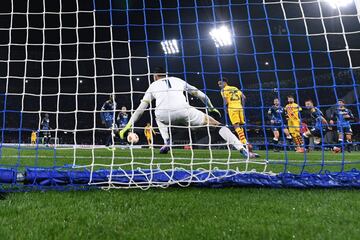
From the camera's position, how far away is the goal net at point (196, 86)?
4.02 metres

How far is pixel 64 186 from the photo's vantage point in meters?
3.62

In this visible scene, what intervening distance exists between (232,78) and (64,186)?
2002 centimetres

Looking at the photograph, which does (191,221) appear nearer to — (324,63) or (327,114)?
(327,114)

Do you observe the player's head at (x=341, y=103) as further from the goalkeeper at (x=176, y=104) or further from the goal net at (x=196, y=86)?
the goalkeeper at (x=176, y=104)

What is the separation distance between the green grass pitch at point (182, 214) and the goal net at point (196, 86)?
0.37 metres

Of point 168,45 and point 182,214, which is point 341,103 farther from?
point 182,214

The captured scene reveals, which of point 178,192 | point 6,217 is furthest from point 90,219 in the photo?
point 178,192

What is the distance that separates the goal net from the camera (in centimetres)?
402

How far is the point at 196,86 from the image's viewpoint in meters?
17.2

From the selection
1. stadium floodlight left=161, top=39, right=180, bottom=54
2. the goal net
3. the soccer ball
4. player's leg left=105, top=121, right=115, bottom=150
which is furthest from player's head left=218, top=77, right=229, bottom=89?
player's leg left=105, top=121, right=115, bottom=150

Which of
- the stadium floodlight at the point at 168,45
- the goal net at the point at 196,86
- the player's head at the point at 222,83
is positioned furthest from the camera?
the player's head at the point at 222,83

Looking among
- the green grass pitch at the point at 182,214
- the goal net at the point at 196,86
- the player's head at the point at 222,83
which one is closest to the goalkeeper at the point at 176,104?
the goal net at the point at 196,86

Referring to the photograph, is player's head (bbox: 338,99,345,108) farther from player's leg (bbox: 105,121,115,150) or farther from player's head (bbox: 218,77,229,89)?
player's leg (bbox: 105,121,115,150)

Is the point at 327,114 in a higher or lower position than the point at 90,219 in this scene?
higher
